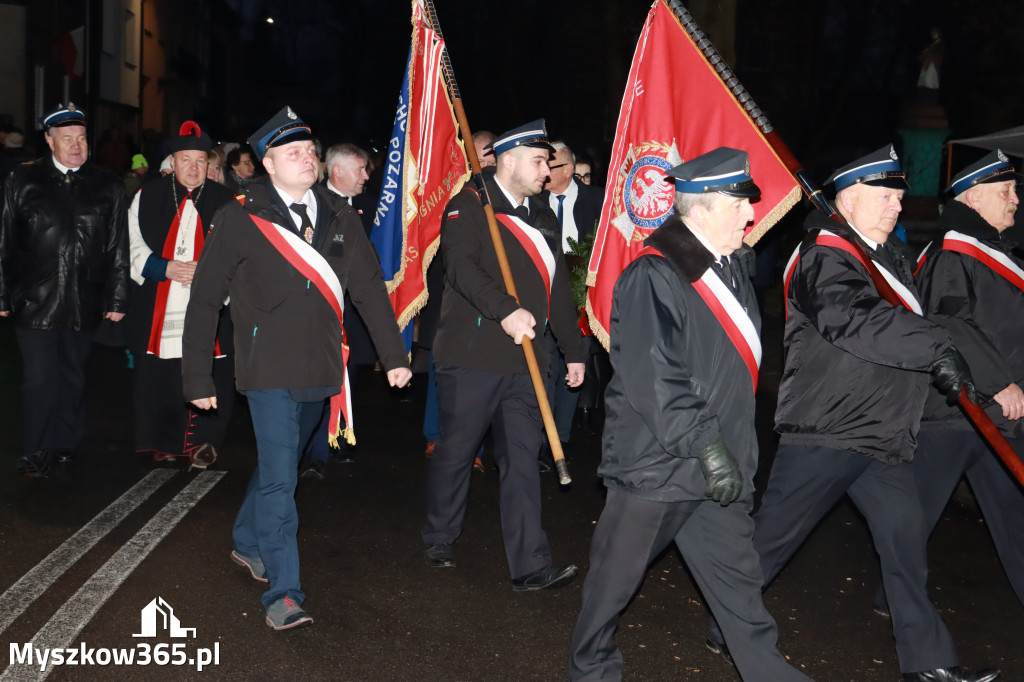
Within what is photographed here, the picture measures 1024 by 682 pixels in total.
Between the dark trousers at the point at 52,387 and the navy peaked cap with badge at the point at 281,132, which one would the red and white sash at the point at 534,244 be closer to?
the navy peaked cap with badge at the point at 281,132

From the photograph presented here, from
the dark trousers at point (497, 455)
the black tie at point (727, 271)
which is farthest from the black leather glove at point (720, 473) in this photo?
the dark trousers at point (497, 455)

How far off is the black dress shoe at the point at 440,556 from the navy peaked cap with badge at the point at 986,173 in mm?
2966

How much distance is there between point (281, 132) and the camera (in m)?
5.27

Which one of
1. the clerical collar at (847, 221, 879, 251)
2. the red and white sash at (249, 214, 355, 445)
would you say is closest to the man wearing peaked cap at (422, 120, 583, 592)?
the red and white sash at (249, 214, 355, 445)

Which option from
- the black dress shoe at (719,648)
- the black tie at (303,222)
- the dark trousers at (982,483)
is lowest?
the black dress shoe at (719,648)

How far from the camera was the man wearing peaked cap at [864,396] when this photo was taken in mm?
4629

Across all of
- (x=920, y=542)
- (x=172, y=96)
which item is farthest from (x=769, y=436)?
(x=172, y=96)

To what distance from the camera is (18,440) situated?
8789 millimetres

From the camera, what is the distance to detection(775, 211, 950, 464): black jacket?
457 centimetres

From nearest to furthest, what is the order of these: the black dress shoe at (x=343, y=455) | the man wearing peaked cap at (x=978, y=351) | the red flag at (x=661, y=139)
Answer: the man wearing peaked cap at (x=978, y=351) → the red flag at (x=661, y=139) → the black dress shoe at (x=343, y=455)

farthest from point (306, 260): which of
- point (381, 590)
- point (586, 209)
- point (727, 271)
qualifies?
point (586, 209)

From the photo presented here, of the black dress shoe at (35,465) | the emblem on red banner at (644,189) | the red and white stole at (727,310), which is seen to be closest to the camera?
the red and white stole at (727,310)

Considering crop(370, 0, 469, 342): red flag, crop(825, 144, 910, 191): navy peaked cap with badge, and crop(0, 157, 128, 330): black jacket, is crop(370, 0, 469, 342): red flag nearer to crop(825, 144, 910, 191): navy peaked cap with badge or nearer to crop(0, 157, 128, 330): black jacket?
crop(0, 157, 128, 330): black jacket

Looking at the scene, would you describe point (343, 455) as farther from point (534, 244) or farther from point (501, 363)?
point (534, 244)
